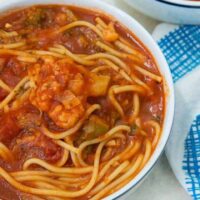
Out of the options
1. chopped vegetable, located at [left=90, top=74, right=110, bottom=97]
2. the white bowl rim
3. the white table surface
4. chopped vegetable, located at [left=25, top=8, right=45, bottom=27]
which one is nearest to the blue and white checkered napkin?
the white table surface

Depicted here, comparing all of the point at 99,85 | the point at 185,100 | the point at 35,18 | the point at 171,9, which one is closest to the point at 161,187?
the point at 185,100

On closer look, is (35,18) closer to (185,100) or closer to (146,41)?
(146,41)

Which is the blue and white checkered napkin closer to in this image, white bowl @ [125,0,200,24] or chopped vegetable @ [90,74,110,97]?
white bowl @ [125,0,200,24]

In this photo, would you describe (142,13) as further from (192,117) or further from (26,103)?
(26,103)

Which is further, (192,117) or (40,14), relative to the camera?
(192,117)

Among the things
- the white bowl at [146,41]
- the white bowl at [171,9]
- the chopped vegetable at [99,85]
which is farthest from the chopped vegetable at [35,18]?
the white bowl at [171,9]

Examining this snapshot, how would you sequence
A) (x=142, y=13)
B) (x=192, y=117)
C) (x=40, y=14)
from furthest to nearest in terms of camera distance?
(x=142, y=13) < (x=192, y=117) < (x=40, y=14)

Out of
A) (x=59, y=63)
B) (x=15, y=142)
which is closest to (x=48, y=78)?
(x=59, y=63)
